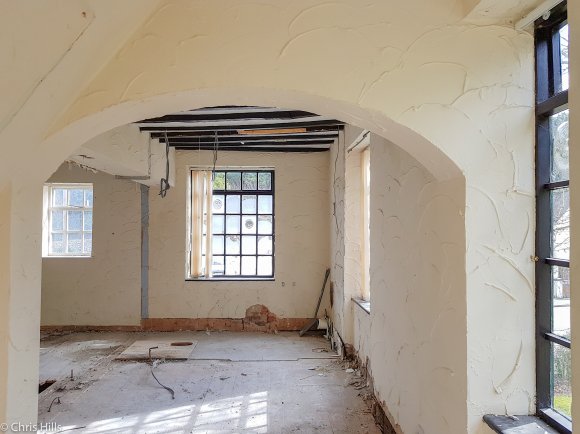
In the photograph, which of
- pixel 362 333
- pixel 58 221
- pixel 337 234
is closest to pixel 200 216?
pixel 337 234

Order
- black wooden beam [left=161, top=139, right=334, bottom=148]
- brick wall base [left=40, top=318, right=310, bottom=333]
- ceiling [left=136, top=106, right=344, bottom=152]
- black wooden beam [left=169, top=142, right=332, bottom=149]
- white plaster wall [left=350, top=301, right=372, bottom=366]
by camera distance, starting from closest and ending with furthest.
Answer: white plaster wall [left=350, top=301, right=372, bottom=366]
ceiling [left=136, top=106, right=344, bottom=152]
black wooden beam [left=161, top=139, right=334, bottom=148]
black wooden beam [left=169, top=142, right=332, bottom=149]
brick wall base [left=40, top=318, right=310, bottom=333]

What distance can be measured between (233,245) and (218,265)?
38 cm

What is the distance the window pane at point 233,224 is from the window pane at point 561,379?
497 cm

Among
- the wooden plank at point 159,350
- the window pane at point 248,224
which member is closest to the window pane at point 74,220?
the wooden plank at point 159,350

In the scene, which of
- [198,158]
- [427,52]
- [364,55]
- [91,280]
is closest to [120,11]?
[364,55]

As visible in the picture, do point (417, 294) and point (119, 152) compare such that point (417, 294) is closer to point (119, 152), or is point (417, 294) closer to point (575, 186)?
point (575, 186)

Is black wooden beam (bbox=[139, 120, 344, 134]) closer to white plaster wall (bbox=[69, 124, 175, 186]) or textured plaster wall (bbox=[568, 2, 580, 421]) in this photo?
white plaster wall (bbox=[69, 124, 175, 186])

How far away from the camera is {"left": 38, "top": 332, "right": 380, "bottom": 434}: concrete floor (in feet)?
9.85

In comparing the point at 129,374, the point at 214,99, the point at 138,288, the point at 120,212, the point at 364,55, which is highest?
the point at 364,55

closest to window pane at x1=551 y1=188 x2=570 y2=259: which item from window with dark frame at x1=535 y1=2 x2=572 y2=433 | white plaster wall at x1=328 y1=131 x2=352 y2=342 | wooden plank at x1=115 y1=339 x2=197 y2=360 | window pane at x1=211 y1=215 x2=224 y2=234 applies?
window with dark frame at x1=535 y1=2 x2=572 y2=433

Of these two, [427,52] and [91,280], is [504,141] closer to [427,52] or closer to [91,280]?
[427,52]

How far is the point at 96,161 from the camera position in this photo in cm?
352

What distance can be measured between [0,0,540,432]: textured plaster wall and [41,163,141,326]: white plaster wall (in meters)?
4.50

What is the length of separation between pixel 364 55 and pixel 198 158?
15.0 feet
